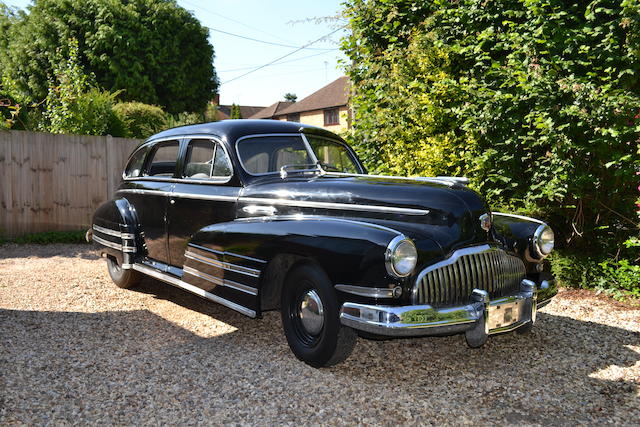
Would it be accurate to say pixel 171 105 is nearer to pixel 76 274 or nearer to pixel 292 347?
pixel 76 274

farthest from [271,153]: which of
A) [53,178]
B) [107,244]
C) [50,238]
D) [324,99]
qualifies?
[324,99]

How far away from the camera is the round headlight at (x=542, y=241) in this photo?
4320 millimetres

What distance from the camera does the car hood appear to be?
3.86 m

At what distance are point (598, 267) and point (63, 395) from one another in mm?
5549

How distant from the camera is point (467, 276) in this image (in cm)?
372

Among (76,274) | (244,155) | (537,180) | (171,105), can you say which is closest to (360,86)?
(537,180)

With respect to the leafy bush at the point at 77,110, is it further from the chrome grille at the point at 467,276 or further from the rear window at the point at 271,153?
the chrome grille at the point at 467,276

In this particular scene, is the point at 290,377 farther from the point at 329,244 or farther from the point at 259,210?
the point at 259,210

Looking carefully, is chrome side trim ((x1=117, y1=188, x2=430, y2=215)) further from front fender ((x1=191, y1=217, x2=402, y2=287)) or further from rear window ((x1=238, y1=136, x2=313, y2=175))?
rear window ((x1=238, y1=136, x2=313, y2=175))

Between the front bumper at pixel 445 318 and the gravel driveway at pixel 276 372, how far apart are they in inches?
16.7

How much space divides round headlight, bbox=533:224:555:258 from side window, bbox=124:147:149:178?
4379mm

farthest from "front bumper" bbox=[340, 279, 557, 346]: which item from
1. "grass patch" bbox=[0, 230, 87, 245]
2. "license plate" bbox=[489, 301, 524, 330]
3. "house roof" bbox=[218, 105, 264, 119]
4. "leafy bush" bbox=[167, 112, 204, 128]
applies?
"house roof" bbox=[218, 105, 264, 119]

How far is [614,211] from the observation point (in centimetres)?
586

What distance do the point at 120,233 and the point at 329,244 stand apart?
10.7 feet
